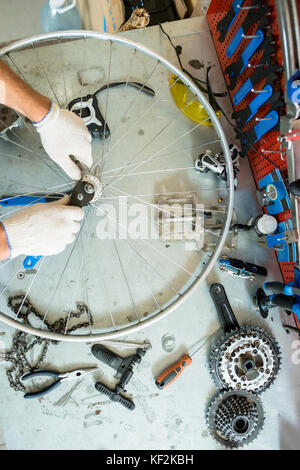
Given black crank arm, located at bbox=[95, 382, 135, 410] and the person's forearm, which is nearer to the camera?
the person's forearm

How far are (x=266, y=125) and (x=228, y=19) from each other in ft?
1.17

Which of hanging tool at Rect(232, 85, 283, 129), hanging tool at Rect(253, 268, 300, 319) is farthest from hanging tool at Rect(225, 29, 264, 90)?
hanging tool at Rect(253, 268, 300, 319)

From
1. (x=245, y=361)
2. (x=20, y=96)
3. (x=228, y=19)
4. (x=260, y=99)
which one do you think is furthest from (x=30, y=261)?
(x=228, y=19)

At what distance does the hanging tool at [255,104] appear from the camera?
0.93 meters

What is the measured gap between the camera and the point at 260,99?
990 millimetres

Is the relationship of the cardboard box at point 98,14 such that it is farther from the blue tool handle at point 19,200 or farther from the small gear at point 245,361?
the small gear at point 245,361

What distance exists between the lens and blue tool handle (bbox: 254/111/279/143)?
3.12 ft

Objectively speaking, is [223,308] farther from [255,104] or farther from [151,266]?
[255,104]

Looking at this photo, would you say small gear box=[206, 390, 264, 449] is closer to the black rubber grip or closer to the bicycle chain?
the black rubber grip

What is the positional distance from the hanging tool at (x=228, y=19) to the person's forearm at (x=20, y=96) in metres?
0.57

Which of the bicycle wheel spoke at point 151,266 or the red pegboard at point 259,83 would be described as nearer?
the red pegboard at point 259,83

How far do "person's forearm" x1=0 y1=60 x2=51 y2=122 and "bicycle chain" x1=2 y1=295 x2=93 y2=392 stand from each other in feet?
1.87

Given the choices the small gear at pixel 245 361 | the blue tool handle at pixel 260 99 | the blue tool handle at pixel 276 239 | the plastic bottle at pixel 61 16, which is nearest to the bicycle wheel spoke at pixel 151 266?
the small gear at pixel 245 361
